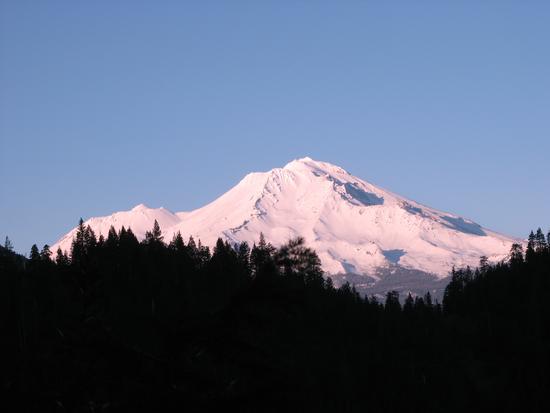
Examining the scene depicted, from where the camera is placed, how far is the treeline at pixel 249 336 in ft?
34.6

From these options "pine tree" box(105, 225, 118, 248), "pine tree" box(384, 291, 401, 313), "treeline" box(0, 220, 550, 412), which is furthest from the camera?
"pine tree" box(384, 291, 401, 313)

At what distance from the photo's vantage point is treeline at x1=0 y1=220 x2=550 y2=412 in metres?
10.5

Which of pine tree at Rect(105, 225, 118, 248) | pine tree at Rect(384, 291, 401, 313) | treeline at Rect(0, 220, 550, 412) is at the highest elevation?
pine tree at Rect(105, 225, 118, 248)

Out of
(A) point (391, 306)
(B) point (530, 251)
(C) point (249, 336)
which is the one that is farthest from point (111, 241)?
(C) point (249, 336)

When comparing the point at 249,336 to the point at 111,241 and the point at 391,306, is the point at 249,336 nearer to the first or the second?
the point at 111,241

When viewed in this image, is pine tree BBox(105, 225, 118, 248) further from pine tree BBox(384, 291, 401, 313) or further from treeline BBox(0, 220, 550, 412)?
pine tree BBox(384, 291, 401, 313)

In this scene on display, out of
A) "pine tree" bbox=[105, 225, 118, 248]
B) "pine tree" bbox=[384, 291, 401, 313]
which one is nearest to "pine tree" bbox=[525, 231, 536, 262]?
"pine tree" bbox=[384, 291, 401, 313]

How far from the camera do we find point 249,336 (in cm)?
1050

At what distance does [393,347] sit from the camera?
146625 millimetres

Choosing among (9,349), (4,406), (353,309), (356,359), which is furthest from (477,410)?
(4,406)

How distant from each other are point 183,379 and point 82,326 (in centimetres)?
129

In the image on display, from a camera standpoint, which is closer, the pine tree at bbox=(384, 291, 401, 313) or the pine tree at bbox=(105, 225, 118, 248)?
the pine tree at bbox=(105, 225, 118, 248)

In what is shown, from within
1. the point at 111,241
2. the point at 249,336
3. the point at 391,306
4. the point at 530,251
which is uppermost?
the point at 530,251

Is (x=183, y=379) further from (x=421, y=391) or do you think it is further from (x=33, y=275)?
(x=33, y=275)
